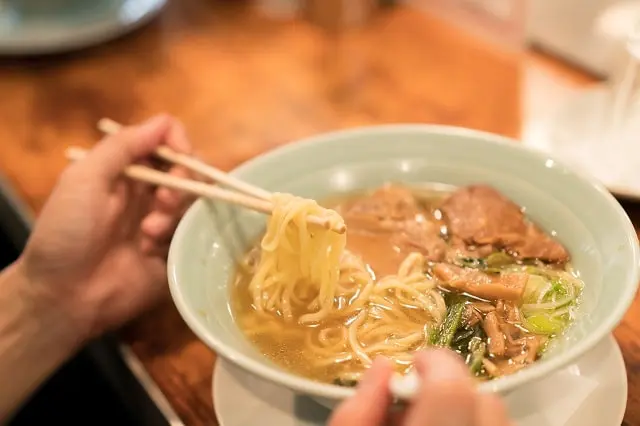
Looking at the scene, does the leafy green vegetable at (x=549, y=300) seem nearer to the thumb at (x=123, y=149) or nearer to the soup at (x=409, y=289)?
the soup at (x=409, y=289)

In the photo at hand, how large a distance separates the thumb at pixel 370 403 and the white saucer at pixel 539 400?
29cm

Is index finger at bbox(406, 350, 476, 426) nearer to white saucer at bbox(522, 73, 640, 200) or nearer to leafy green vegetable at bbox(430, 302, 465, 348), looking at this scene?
leafy green vegetable at bbox(430, 302, 465, 348)

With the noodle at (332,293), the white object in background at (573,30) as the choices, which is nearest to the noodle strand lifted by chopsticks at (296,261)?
the noodle at (332,293)

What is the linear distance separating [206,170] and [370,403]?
0.63m

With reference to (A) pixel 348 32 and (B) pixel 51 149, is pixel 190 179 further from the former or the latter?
(A) pixel 348 32

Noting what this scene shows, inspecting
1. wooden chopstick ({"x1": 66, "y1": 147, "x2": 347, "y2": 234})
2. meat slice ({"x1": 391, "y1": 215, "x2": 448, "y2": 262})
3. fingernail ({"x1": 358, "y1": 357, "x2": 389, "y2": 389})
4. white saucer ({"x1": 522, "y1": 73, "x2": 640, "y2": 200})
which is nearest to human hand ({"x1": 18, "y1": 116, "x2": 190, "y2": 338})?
wooden chopstick ({"x1": 66, "y1": 147, "x2": 347, "y2": 234})

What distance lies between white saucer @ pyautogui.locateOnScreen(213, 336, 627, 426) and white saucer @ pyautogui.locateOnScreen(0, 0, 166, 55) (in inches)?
54.9

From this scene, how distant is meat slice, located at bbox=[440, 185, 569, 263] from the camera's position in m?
1.22

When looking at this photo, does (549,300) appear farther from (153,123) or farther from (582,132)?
(153,123)

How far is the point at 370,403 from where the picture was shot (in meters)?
0.78

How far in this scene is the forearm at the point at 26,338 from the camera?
127 cm

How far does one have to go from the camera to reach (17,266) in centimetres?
130

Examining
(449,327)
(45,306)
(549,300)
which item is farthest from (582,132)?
(45,306)

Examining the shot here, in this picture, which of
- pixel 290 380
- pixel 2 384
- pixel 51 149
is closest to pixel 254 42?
pixel 51 149
